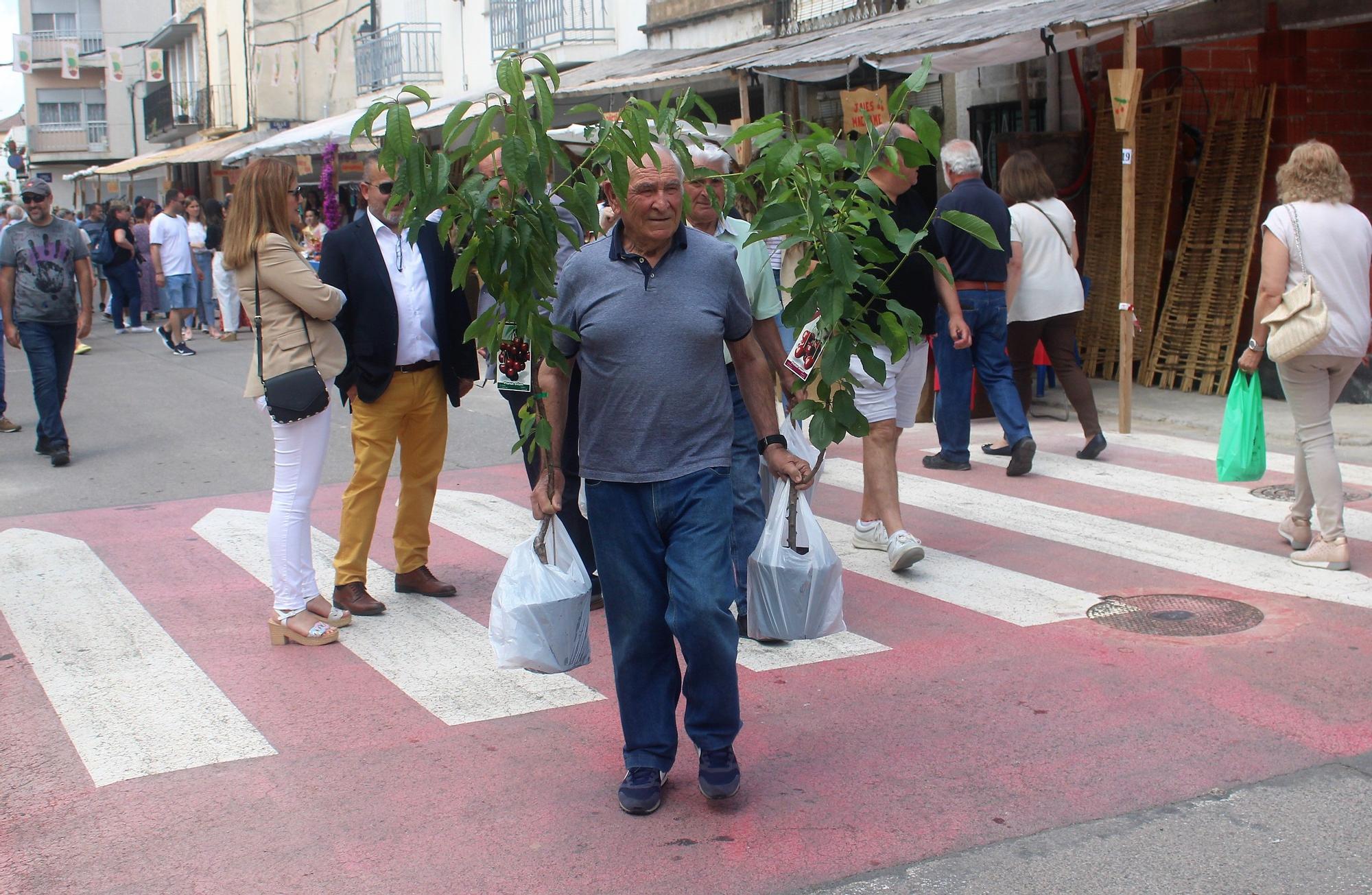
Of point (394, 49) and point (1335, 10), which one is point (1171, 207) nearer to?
point (1335, 10)

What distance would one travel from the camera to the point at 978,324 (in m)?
8.75

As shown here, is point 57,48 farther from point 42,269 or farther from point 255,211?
point 255,211

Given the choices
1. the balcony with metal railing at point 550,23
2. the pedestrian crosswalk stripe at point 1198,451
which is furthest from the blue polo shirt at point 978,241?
the balcony with metal railing at point 550,23

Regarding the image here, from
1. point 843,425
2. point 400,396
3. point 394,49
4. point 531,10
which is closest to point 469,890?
point 843,425

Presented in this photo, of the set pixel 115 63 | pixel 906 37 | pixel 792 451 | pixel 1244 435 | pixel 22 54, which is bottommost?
pixel 1244 435

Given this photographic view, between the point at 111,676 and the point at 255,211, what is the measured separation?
1899 mm

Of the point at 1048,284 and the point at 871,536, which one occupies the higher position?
the point at 1048,284

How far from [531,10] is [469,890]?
21.4 metres

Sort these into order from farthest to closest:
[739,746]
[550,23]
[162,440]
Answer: [550,23], [162,440], [739,746]

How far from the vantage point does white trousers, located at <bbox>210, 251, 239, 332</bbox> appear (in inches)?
753

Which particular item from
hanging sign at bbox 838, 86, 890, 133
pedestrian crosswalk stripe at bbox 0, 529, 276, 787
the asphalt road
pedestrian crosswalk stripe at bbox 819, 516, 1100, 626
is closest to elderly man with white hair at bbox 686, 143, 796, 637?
pedestrian crosswalk stripe at bbox 819, 516, 1100, 626

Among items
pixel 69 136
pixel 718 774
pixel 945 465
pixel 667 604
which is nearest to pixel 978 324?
pixel 945 465

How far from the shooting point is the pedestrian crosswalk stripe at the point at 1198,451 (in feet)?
27.9


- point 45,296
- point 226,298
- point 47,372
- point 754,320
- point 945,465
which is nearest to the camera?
point 754,320
